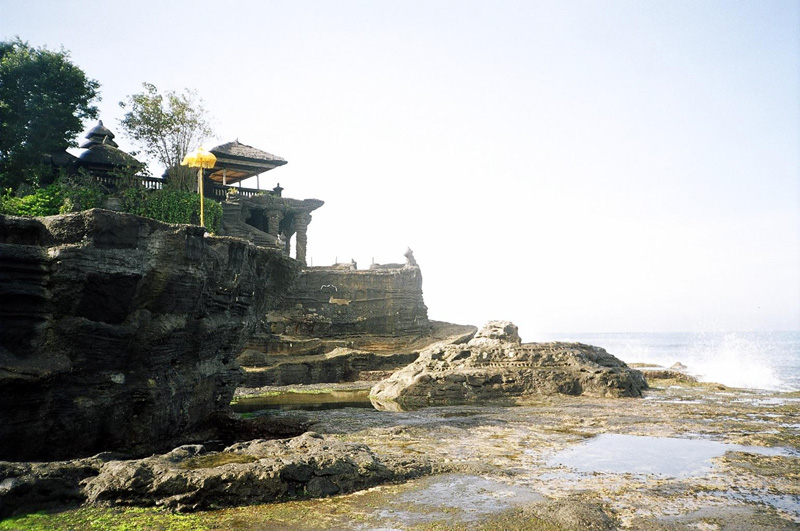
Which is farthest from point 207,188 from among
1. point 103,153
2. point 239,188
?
point 103,153

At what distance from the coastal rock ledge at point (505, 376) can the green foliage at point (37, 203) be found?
16.3m

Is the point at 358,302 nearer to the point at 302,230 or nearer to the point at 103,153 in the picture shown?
the point at 302,230

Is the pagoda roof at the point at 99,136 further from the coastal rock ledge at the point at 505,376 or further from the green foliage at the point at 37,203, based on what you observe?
the coastal rock ledge at the point at 505,376

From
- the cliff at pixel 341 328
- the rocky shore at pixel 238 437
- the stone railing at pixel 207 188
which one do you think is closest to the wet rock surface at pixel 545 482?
the rocky shore at pixel 238 437

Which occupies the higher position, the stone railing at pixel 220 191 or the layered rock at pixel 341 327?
the stone railing at pixel 220 191

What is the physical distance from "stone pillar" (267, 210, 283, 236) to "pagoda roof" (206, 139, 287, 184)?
3194mm

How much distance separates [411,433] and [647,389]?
12941 millimetres

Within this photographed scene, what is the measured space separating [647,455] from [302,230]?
101 feet

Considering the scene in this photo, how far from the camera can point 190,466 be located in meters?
7.86

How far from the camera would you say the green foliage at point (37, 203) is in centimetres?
2444

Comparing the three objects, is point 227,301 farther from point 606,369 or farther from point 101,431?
point 606,369

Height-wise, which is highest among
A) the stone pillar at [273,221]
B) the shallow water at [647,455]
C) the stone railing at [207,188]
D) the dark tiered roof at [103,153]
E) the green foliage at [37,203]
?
the dark tiered roof at [103,153]

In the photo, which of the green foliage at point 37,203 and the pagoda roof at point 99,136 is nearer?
the green foliage at point 37,203

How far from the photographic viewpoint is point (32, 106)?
29.5 metres
